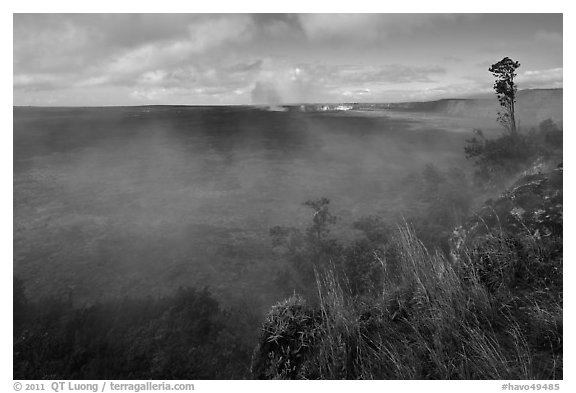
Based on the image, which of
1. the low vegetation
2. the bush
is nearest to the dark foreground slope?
the low vegetation

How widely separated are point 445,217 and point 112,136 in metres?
55.2

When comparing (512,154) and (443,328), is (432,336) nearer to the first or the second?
(443,328)

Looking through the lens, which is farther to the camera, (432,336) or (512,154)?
(512,154)

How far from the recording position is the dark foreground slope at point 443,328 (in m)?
3.78

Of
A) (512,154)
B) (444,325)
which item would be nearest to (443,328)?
(444,325)

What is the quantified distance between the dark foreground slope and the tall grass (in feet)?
0.05

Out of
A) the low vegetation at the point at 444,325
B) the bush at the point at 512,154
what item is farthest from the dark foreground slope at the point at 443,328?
the bush at the point at 512,154

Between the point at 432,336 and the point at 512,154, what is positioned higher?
the point at 512,154

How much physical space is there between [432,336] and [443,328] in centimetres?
19

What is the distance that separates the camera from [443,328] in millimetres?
3994

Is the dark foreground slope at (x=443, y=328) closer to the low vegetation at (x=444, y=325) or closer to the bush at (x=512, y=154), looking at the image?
the low vegetation at (x=444, y=325)

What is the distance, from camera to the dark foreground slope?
12.4 feet

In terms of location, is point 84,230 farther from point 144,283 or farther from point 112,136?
point 112,136

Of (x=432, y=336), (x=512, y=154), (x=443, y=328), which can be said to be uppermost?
(x=512, y=154)
